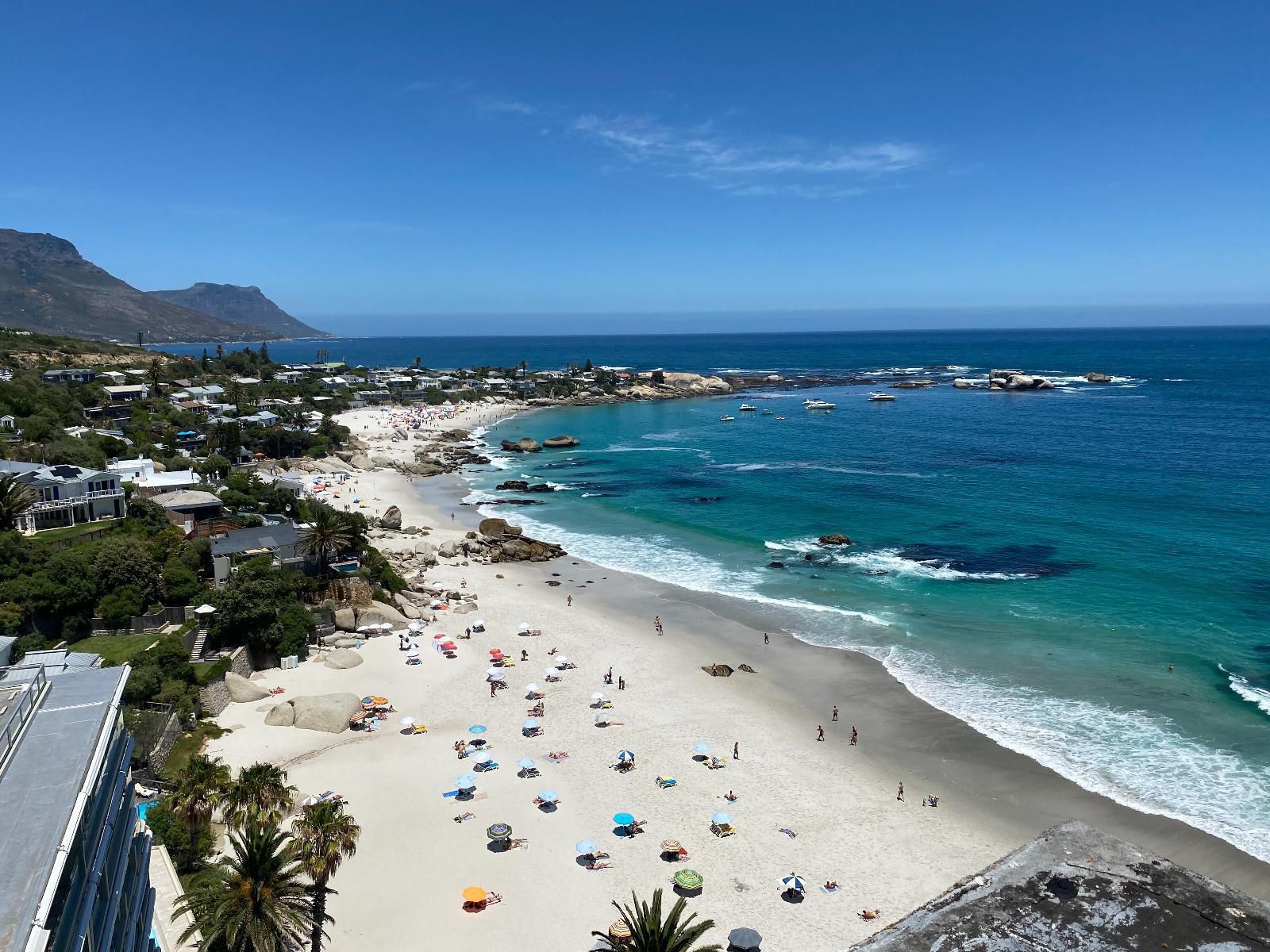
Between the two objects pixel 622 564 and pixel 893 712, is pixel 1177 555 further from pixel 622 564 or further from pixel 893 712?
pixel 622 564

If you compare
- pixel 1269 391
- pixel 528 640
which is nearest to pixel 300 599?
pixel 528 640

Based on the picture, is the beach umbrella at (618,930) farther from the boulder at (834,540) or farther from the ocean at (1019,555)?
the boulder at (834,540)

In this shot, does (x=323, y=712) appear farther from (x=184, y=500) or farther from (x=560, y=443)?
(x=560, y=443)

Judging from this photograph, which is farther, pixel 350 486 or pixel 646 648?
pixel 350 486

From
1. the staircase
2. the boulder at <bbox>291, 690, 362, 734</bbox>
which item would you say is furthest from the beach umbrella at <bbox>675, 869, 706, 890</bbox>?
the staircase

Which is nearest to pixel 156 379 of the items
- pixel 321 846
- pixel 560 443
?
pixel 560 443

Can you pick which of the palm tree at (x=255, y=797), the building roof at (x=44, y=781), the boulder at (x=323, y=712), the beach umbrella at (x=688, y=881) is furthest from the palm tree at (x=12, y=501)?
the beach umbrella at (x=688, y=881)
